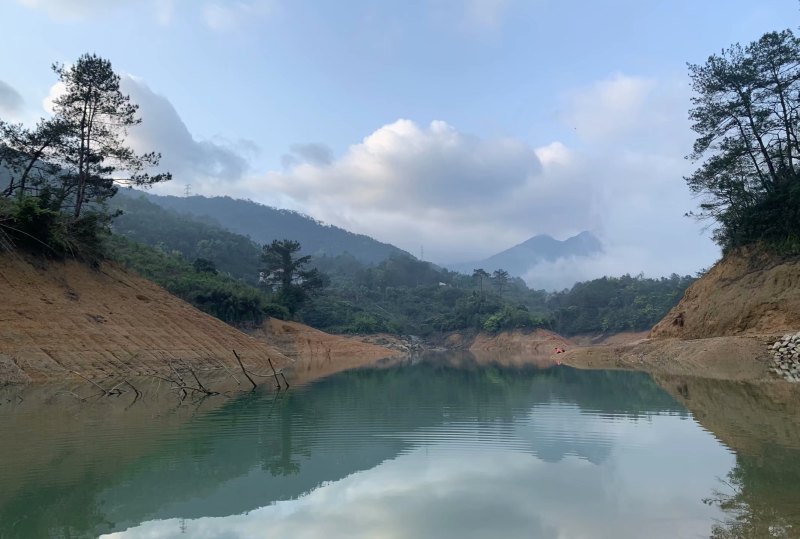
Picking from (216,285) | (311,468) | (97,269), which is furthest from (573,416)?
(216,285)

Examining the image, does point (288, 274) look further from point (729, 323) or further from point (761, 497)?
point (761, 497)

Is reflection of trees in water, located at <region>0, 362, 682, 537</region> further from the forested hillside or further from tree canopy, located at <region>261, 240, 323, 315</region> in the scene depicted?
the forested hillside

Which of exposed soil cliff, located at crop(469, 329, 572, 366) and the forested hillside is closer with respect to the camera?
exposed soil cliff, located at crop(469, 329, 572, 366)

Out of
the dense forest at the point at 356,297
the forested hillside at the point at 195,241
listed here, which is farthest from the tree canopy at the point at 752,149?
the forested hillside at the point at 195,241

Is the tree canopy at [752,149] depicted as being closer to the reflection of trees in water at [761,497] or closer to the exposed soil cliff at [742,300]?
the exposed soil cliff at [742,300]

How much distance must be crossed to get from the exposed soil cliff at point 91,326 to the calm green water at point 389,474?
8.42m

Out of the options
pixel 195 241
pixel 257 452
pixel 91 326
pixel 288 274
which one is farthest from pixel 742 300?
pixel 195 241

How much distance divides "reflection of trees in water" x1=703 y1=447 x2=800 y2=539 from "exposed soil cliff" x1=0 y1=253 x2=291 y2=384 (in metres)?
23.5

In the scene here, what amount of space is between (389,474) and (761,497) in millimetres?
5219

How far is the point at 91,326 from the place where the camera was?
27.0 m

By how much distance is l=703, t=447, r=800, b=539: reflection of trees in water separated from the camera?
5.62 meters

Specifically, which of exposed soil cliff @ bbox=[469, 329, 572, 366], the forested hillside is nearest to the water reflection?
exposed soil cliff @ bbox=[469, 329, 572, 366]

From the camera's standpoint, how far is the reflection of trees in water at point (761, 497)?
562 centimetres

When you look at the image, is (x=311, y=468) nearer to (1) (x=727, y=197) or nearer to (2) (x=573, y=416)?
(2) (x=573, y=416)
